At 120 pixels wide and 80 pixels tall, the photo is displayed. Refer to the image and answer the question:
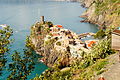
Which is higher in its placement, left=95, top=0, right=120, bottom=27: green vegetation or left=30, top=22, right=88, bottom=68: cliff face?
left=95, top=0, right=120, bottom=27: green vegetation

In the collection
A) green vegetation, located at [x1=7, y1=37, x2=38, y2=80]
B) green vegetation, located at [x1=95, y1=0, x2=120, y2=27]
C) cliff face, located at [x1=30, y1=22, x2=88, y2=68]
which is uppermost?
green vegetation, located at [x1=7, y1=37, x2=38, y2=80]

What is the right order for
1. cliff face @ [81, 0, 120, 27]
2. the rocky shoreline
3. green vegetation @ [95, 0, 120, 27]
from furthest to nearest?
cliff face @ [81, 0, 120, 27], green vegetation @ [95, 0, 120, 27], the rocky shoreline

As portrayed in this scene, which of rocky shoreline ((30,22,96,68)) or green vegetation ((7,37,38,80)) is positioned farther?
rocky shoreline ((30,22,96,68))

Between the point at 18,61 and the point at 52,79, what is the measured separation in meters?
14.0

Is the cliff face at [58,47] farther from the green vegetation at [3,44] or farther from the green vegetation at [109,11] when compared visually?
the green vegetation at [109,11]

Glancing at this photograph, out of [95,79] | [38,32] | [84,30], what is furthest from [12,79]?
[84,30]

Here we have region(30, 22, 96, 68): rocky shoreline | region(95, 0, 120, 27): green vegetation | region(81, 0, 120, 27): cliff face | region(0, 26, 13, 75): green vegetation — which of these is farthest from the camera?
region(81, 0, 120, 27): cliff face

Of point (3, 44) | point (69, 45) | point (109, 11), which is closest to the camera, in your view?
point (3, 44)

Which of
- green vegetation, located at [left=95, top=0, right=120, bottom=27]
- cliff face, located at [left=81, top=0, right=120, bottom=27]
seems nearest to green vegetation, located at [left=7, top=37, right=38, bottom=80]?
green vegetation, located at [left=95, top=0, right=120, bottom=27]

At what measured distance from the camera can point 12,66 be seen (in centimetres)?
1446

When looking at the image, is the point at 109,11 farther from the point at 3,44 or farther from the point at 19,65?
the point at 3,44

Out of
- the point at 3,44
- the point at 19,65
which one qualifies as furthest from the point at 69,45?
the point at 3,44

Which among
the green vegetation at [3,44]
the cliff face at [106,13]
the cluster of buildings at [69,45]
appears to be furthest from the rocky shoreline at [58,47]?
the cliff face at [106,13]

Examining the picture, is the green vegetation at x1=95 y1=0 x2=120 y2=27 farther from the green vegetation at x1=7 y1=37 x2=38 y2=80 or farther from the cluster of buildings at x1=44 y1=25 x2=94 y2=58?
the green vegetation at x1=7 y1=37 x2=38 y2=80
